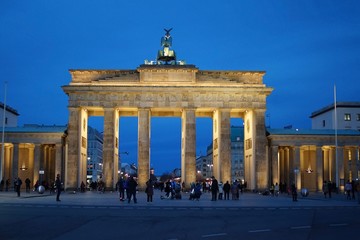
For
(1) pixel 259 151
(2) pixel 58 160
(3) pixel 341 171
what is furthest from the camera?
(3) pixel 341 171

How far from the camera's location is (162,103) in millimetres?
71375

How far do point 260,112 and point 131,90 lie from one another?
17.6 m

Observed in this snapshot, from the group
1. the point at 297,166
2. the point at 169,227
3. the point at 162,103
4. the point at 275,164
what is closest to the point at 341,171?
the point at 297,166

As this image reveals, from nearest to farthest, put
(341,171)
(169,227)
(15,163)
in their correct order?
(169,227)
(15,163)
(341,171)

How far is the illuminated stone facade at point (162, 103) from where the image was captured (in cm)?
7094

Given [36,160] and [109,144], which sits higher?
[109,144]

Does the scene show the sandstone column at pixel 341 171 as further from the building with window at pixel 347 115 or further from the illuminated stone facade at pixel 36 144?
the illuminated stone facade at pixel 36 144

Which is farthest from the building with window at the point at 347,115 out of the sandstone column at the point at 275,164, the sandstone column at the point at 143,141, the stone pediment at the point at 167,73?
the sandstone column at the point at 143,141

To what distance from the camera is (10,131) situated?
7469 centimetres

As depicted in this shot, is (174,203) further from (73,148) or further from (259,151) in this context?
(73,148)

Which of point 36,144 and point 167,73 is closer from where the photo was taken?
point 167,73

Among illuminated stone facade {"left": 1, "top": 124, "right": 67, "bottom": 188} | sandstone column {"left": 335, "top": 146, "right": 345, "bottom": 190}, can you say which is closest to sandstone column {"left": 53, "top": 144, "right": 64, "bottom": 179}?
illuminated stone facade {"left": 1, "top": 124, "right": 67, "bottom": 188}

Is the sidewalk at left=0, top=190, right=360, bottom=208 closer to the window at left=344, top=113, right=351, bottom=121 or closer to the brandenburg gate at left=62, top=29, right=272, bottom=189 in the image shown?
the brandenburg gate at left=62, top=29, right=272, bottom=189

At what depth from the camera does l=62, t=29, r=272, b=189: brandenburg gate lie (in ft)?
233
